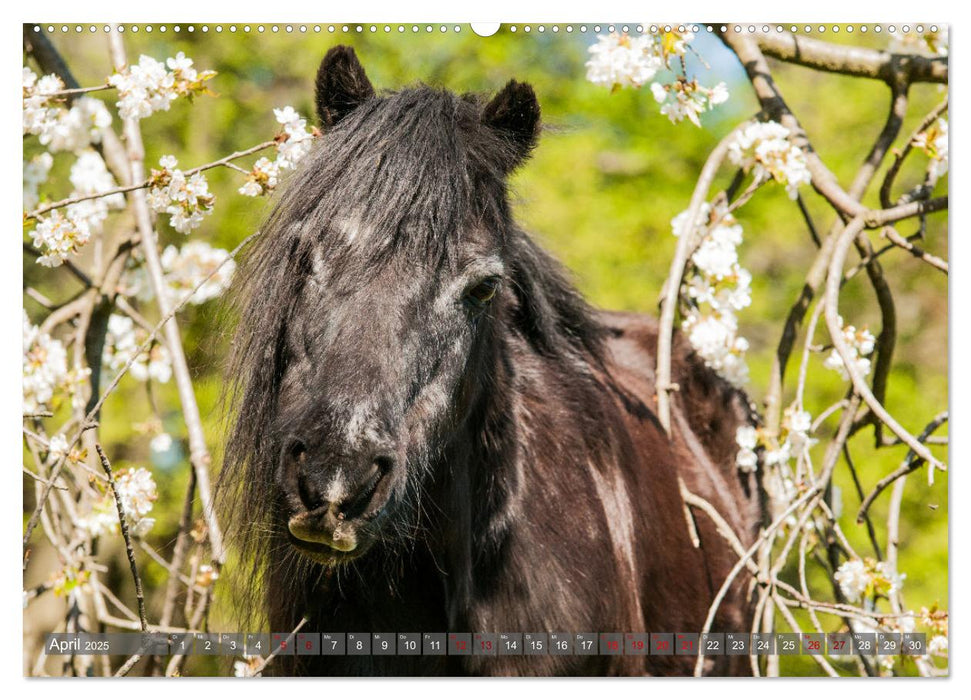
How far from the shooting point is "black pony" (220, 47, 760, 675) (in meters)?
2.23

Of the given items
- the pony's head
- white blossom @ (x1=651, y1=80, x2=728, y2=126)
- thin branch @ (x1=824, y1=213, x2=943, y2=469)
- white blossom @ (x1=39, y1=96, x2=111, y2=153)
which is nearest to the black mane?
the pony's head

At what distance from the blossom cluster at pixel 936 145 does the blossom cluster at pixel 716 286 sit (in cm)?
64

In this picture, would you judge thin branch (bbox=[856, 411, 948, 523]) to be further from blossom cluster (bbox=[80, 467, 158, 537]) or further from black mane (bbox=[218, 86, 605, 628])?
blossom cluster (bbox=[80, 467, 158, 537])

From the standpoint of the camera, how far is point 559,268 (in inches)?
135

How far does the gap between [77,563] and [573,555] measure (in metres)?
1.65

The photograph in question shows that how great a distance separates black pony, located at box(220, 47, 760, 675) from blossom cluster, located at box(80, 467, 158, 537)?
1.22 feet

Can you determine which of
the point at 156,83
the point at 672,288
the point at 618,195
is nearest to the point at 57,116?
the point at 156,83

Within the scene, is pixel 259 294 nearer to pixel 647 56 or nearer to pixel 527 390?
pixel 527 390

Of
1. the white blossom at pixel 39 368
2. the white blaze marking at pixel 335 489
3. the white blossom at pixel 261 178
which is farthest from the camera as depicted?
the white blossom at pixel 39 368

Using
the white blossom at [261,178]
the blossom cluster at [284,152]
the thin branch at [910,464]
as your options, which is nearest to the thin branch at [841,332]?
the thin branch at [910,464]

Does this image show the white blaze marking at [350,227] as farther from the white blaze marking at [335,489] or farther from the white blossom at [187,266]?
the white blossom at [187,266]

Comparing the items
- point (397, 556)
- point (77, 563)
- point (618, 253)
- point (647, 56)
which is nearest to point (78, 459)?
point (77, 563)

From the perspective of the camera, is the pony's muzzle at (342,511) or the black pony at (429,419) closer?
the pony's muzzle at (342,511)

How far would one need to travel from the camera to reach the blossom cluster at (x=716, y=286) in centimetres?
340
